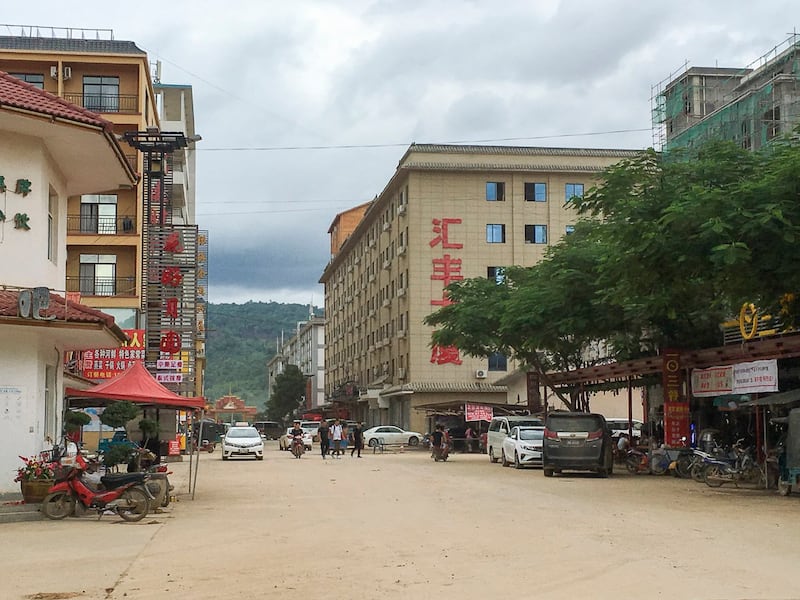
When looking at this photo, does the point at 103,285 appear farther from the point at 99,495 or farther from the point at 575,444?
the point at 99,495

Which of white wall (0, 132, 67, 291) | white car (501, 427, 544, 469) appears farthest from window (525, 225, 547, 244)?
white wall (0, 132, 67, 291)

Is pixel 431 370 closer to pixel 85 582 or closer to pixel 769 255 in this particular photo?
pixel 769 255

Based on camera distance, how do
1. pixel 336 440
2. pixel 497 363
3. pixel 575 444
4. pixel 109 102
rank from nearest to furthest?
pixel 575 444, pixel 336 440, pixel 109 102, pixel 497 363

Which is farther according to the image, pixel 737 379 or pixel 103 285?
pixel 103 285

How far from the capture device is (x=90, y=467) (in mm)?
17938

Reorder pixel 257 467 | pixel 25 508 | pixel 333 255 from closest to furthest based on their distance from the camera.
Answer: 1. pixel 25 508
2. pixel 257 467
3. pixel 333 255

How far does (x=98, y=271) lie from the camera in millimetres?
51562

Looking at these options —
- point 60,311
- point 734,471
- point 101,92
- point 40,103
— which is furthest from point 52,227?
point 101,92

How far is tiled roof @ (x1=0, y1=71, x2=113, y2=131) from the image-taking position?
56.2ft

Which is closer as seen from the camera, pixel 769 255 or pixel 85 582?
pixel 85 582

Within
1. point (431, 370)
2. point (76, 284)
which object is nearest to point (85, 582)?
point (76, 284)

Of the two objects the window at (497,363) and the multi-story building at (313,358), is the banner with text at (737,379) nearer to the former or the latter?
the window at (497,363)

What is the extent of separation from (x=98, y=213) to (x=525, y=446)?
92.2ft

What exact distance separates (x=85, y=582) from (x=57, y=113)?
31.6ft
